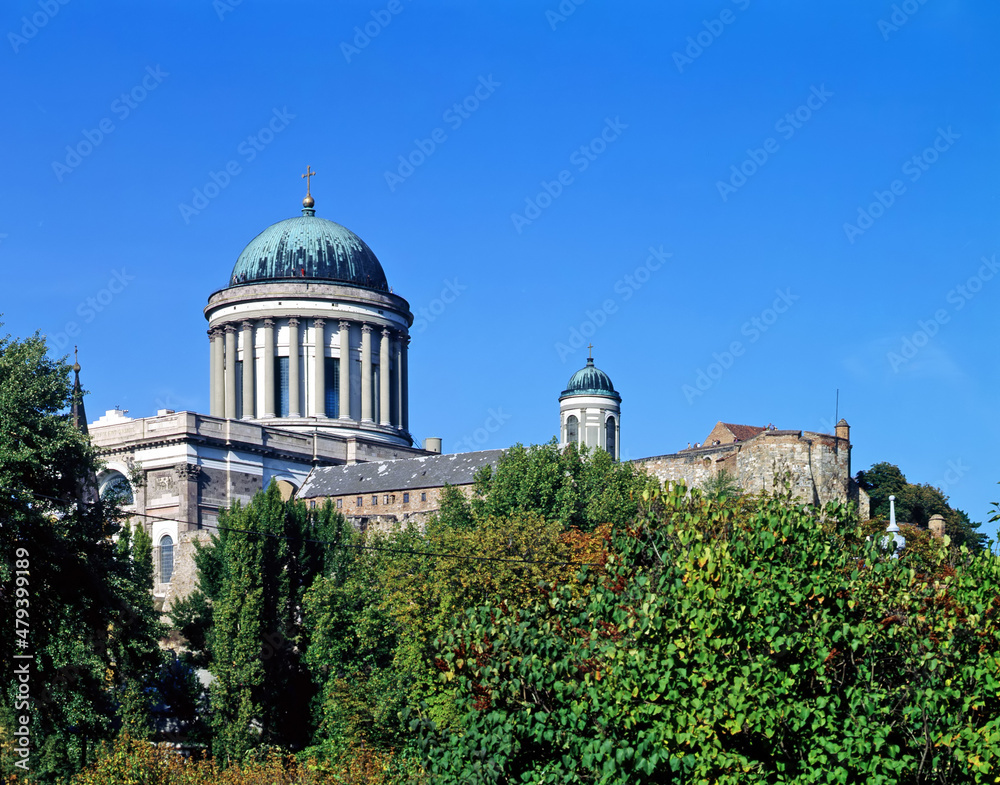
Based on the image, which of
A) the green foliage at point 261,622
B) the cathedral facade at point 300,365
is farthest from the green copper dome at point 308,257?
the green foliage at point 261,622

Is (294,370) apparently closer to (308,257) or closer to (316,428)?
(316,428)

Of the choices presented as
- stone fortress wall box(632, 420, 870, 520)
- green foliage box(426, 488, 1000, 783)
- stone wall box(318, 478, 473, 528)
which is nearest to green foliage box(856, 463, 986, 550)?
stone fortress wall box(632, 420, 870, 520)

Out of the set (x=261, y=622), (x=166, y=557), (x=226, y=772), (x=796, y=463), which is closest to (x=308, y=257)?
(x=166, y=557)

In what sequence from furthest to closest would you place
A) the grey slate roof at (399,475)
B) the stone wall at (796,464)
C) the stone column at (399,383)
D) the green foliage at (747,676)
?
the stone column at (399,383)
the grey slate roof at (399,475)
the stone wall at (796,464)
the green foliage at (747,676)

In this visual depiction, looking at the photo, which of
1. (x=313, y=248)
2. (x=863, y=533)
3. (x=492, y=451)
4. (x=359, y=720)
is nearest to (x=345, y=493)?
(x=492, y=451)

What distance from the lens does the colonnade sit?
107625 mm

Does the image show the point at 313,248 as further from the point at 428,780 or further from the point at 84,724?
the point at 428,780

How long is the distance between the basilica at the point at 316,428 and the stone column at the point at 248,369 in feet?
0.33

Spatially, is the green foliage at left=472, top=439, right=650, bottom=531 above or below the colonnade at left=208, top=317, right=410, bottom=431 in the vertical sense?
below

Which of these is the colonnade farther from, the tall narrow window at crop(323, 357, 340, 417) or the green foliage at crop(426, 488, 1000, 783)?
the green foliage at crop(426, 488, 1000, 783)

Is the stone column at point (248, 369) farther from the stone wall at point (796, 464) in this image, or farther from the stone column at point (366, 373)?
the stone wall at point (796, 464)

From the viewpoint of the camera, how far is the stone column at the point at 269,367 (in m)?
107

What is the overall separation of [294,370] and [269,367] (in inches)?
69.2

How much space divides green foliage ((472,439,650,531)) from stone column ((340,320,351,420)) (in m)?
28.5
